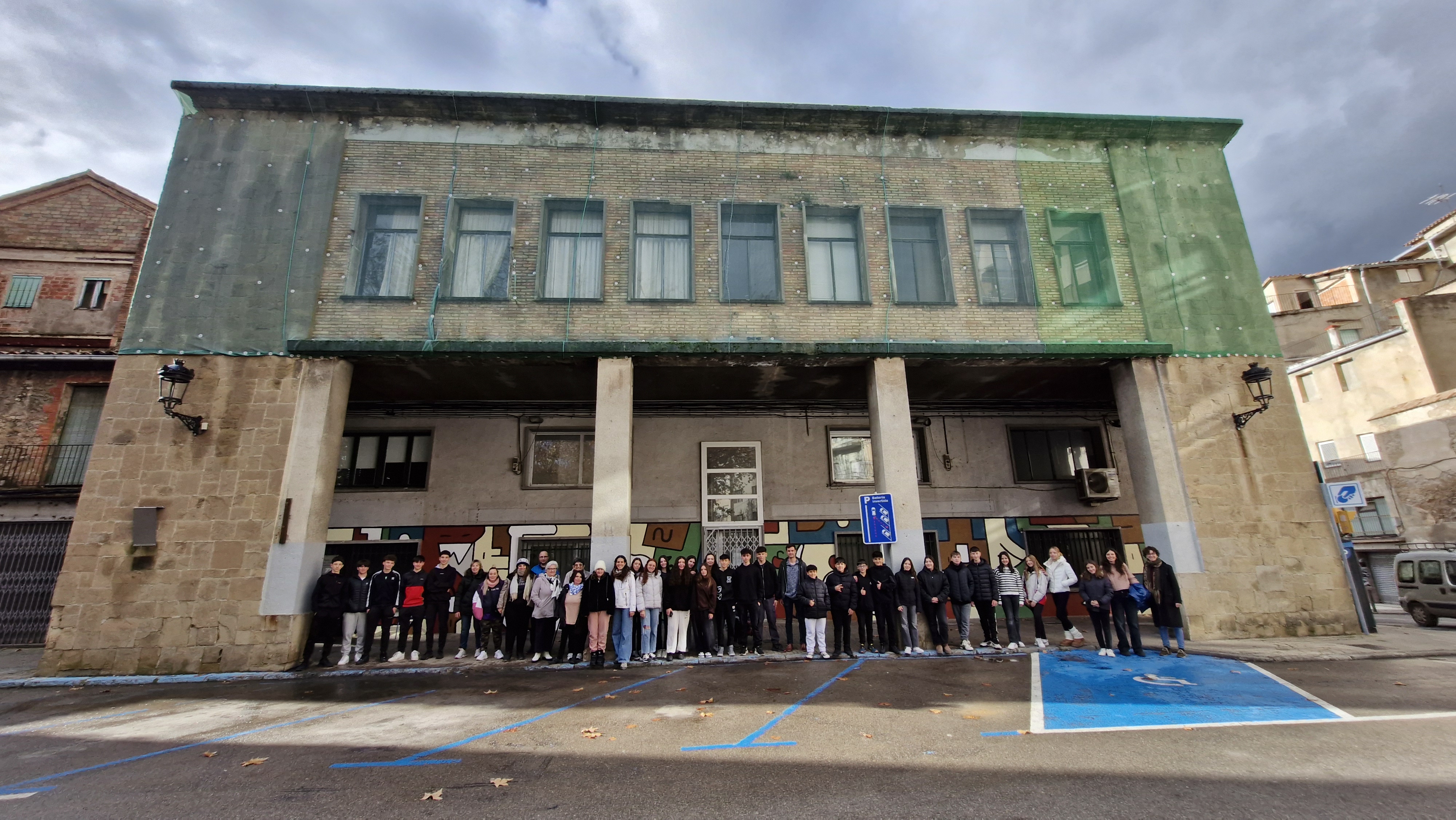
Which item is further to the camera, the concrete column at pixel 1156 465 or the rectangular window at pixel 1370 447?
the rectangular window at pixel 1370 447

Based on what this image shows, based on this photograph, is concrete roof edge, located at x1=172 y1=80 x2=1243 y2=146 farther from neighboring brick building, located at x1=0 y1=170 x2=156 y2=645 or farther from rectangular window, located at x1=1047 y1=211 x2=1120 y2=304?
neighboring brick building, located at x1=0 y1=170 x2=156 y2=645

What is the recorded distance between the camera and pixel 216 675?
9.48 metres

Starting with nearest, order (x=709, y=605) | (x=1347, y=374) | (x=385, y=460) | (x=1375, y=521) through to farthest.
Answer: (x=709, y=605), (x=385, y=460), (x=1375, y=521), (x=1347, y=374)

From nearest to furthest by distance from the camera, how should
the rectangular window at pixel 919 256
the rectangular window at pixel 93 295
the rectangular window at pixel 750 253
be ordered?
the rectangular window at pixel 750 253 → the rectangular window at pixel 919 256 → the rectangular window at pixel 93 295

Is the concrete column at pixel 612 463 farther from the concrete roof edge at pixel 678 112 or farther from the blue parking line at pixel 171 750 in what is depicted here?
the concrete roof edge at pixel 678 112

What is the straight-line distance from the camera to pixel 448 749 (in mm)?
5578

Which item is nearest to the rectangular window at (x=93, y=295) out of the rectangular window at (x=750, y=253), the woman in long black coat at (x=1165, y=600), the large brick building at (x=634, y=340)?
the large brick building at (x=634, y=340)

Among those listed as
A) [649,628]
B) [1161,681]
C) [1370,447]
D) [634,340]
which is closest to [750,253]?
[634,340]

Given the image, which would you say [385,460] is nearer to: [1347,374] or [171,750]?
[171,750]

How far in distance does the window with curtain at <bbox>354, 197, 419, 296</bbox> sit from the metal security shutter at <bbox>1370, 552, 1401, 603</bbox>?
3545cm

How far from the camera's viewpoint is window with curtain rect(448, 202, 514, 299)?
480 inches

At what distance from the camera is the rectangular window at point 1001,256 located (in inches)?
510

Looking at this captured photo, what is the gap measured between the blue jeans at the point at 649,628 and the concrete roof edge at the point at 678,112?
392 inches

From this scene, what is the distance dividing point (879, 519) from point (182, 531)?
11.9 m
